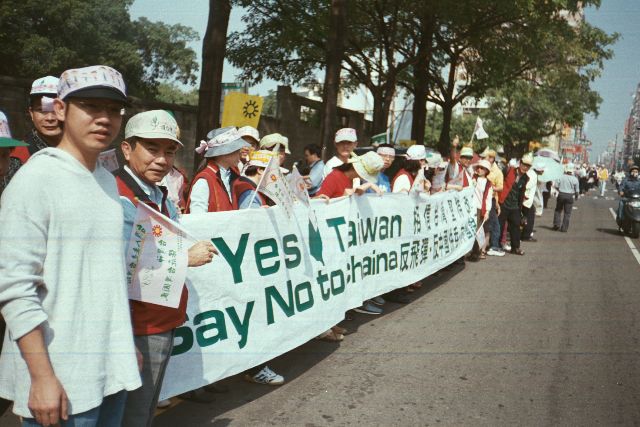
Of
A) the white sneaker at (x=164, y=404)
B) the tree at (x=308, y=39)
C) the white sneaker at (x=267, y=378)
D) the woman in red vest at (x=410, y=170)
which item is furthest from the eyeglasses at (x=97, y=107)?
the tree at (x=308, y=39)

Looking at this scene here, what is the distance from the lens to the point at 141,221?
238cm

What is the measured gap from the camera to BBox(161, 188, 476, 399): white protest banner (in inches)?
151

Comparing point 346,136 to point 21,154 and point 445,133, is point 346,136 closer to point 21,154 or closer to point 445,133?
point 21,154

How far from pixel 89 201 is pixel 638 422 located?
152 inches

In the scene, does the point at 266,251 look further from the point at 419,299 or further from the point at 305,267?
the point at 419,299

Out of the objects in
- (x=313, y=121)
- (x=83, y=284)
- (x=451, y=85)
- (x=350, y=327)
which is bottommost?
(x=350, y=327)

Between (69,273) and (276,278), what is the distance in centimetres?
272

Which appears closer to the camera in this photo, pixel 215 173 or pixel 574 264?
pixel 215 173

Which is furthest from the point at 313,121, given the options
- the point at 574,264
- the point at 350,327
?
the point at 350,327

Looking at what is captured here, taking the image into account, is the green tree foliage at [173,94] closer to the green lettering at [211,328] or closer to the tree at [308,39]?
the tree at [308,39]

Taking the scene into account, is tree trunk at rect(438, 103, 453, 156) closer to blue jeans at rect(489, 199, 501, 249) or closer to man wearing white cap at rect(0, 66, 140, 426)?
blue jeans at rect(489, 199, 501, 249)

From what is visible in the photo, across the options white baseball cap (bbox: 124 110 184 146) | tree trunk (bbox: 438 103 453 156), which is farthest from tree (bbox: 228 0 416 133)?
white baseball cap (bbox: 124 110 184 146)

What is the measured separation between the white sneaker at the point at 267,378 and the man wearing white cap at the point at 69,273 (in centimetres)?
259

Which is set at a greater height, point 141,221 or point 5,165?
point 5,165
